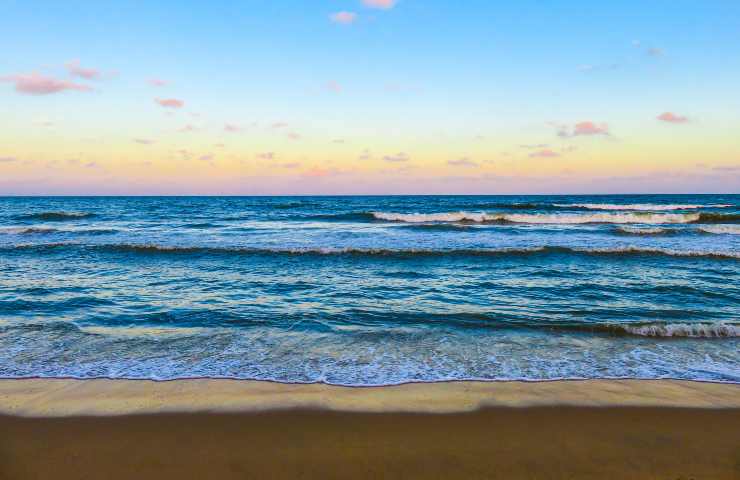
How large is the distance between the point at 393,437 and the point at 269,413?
4.38 feet

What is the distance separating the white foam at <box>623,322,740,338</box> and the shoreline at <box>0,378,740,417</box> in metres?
2.10

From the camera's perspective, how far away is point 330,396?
4.95 metres

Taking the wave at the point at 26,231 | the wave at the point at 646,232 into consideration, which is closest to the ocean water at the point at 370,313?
the wave at the point at 646,232

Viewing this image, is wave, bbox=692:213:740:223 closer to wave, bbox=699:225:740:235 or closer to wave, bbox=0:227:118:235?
wave, bbox=699:225:740:235

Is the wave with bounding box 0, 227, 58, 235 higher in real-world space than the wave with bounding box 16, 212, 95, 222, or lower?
lower

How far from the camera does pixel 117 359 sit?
6.10m

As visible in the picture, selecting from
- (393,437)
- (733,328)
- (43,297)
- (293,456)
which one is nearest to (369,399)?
(393,437)

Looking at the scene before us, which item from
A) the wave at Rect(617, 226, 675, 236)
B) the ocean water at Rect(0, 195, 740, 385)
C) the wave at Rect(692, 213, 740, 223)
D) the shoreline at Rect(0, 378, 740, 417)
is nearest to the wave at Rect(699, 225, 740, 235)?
the wave at Rect(617, 226, 675, 236)

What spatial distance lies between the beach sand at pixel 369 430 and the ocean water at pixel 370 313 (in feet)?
1.54

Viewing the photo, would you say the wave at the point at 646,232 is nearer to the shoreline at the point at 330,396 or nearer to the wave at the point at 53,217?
the shoreline at the point at 330,396

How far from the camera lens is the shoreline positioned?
4652 mm

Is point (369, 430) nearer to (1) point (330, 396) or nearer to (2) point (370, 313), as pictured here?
(1) point (330, 396)

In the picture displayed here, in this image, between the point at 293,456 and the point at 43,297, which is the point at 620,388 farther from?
the point at 43,297

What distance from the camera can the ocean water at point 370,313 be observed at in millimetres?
5902
